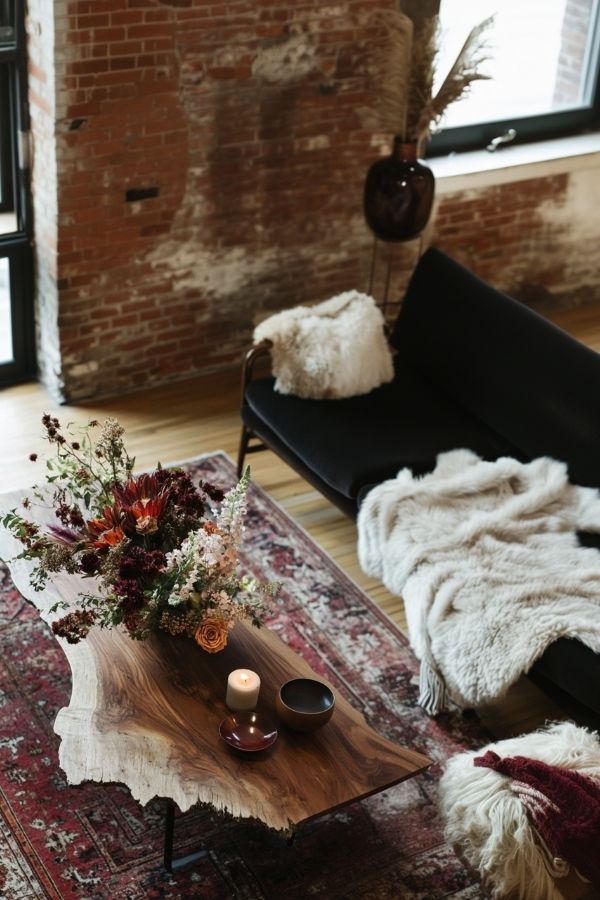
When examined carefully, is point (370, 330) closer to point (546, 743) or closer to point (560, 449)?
point (560, 449)

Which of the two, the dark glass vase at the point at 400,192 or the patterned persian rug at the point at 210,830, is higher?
the dark glass vase at the point at 400,192

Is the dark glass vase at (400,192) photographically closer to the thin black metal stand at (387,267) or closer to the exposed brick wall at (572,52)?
the thin black metal stand at (387,267)

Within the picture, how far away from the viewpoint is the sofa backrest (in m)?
3.84

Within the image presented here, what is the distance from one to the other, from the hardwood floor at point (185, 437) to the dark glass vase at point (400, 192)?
99cm

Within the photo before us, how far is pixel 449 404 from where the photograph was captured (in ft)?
14.1

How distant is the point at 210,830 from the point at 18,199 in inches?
109

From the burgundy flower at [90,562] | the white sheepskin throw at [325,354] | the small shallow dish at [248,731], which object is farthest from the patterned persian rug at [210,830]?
the white sheepskin throw at [325,354]

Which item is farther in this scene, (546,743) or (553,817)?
(546,743)

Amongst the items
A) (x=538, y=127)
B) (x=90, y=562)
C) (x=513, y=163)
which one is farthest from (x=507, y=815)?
(x=538, y=127)

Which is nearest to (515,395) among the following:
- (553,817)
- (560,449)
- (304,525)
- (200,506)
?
(560,449)

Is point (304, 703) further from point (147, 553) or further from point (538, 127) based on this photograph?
point (538, 127)

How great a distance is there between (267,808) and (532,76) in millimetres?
4409

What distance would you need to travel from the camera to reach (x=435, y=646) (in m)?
3.39

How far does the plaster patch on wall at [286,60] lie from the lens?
477 cm
